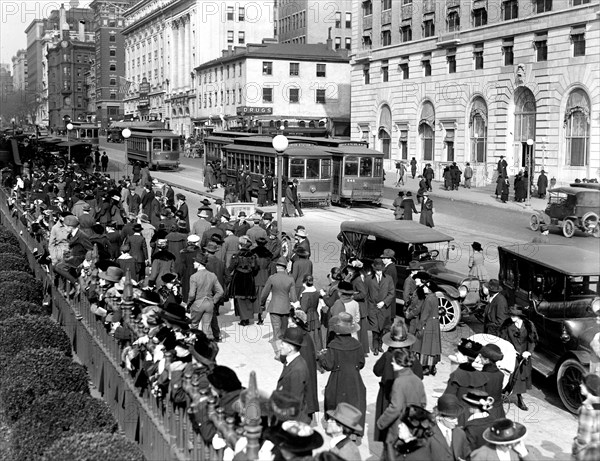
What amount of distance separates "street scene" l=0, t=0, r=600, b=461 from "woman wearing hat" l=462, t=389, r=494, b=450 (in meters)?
0.02

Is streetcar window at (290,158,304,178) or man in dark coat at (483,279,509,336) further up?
streetcar window at (290,158,304,178)

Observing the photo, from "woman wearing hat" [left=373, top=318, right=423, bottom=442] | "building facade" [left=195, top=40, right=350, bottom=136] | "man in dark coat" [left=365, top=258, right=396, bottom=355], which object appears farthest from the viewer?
"building facade" [left=195, top=40, right=350, bottom=136]

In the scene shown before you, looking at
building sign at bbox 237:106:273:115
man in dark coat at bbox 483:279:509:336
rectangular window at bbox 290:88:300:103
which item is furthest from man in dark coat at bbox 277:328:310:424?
rectangular window at bbox 290:88:300:103

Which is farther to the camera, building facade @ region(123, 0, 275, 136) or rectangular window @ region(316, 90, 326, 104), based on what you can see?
building facade @ region(123, 0, 275, 136)

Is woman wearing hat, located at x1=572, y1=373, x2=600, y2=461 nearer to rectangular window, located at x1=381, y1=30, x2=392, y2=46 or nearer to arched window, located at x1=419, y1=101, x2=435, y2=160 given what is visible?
arched window, located at x1=419, y1=101, x2=435, y2=160

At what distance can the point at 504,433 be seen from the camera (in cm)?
655

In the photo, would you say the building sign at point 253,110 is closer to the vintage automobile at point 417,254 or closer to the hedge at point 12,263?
the hedge at point 12,263

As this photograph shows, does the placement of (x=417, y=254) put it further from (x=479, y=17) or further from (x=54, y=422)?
(x=479, y=17)

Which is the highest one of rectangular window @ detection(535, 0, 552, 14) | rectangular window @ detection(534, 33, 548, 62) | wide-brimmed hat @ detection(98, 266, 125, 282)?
rectangular window @ detection(535, 0, 552, 14)

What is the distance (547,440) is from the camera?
1012 cm

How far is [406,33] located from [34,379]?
176 feet

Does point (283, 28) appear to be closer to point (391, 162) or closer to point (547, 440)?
point (391, 162)

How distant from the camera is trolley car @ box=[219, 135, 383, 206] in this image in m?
36.8

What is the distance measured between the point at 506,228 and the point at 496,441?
83.5 ft
